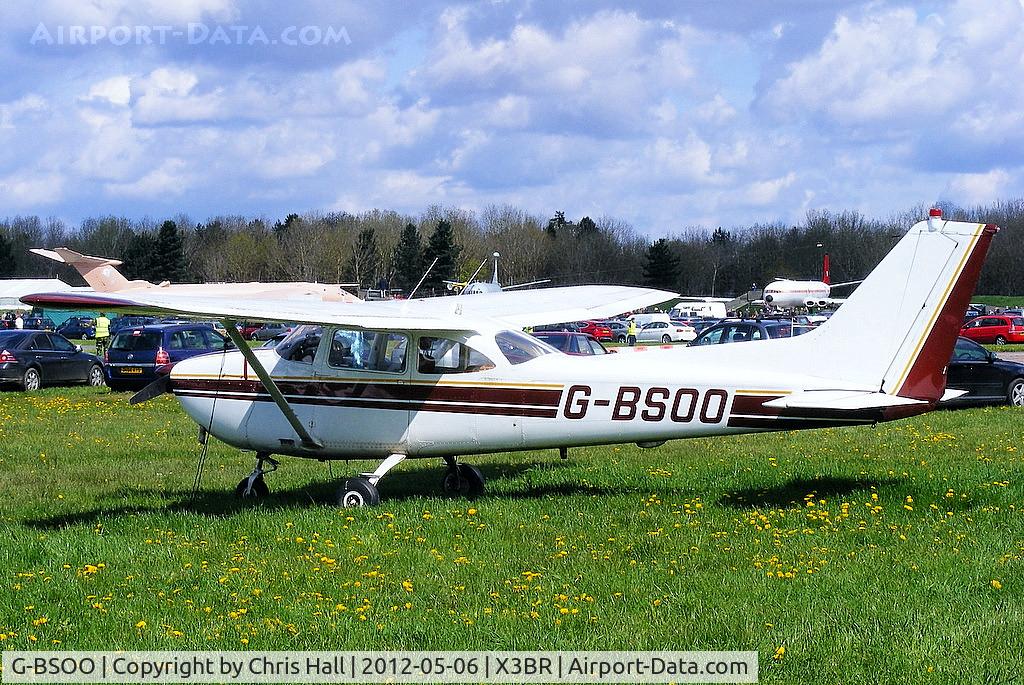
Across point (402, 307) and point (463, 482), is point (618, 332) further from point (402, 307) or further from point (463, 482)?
point (463, 482)

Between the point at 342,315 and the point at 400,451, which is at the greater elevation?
the point at 342,315

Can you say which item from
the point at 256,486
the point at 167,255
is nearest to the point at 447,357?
the point at 256,486

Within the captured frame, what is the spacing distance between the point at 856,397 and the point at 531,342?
308 centimetres

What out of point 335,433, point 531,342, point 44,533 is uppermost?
point 531,342

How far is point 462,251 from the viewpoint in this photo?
105188 millimetres

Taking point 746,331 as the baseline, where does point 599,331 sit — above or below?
below

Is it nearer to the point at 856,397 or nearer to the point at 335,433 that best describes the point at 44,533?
the point at 335,433

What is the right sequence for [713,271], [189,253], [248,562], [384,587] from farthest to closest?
[713,271]
[189,253]
[248,562]
[384,587]

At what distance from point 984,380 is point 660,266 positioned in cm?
9296

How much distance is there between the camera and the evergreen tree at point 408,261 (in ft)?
322

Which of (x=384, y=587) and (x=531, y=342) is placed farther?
(x=531, y=342)

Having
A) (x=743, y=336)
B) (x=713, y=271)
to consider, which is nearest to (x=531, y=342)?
(x=743, y=336)

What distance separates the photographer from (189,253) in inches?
4486

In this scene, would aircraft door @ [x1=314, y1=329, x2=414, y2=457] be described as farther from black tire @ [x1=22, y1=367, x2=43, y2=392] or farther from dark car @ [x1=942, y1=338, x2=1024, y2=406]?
black tire @ [x1=22, y1=367, x2=43, y2=392]
